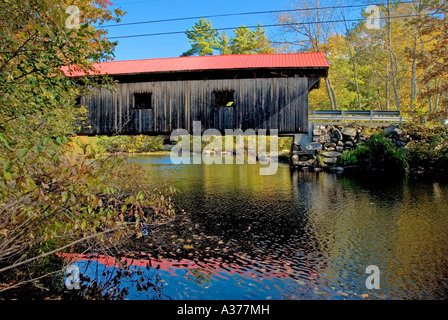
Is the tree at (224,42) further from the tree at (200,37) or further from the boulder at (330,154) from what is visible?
the boulder at (330,154)

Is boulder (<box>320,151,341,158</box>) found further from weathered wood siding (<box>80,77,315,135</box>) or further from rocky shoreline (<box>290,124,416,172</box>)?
weathered wood siding (<box>80,77,315,135</box>)

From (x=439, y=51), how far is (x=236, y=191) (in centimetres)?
1322

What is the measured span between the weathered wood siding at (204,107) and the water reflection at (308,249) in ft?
12.7

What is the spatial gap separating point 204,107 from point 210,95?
66 centimetres

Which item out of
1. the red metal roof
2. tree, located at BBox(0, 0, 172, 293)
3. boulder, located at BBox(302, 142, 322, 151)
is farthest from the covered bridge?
tree, located at BBox(0, 0, 172, 293)

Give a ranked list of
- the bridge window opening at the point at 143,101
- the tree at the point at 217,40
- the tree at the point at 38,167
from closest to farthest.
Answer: the tree at the point at 38,167, the bridge window opening at the point at 143,101, the tree at the point at 217,40

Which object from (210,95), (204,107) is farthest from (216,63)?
(204,107)

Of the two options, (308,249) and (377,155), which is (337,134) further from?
(308,249)

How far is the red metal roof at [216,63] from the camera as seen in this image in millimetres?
15582

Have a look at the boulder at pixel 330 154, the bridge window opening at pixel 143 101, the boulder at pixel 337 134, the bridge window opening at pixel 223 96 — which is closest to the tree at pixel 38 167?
the bridge window opening at pixel 223 96

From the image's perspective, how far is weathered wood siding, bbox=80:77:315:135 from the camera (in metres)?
16.1

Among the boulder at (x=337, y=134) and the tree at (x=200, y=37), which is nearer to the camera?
the boulder at (x=337, y=134)

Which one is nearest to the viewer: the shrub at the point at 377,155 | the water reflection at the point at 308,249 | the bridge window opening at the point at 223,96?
the water reflection at the point at 308,249

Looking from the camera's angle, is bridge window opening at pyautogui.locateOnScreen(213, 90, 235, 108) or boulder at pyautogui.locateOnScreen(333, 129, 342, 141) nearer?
bridge window opening at pyautogui.locateOnScreen(213, 90, 235, 108)
